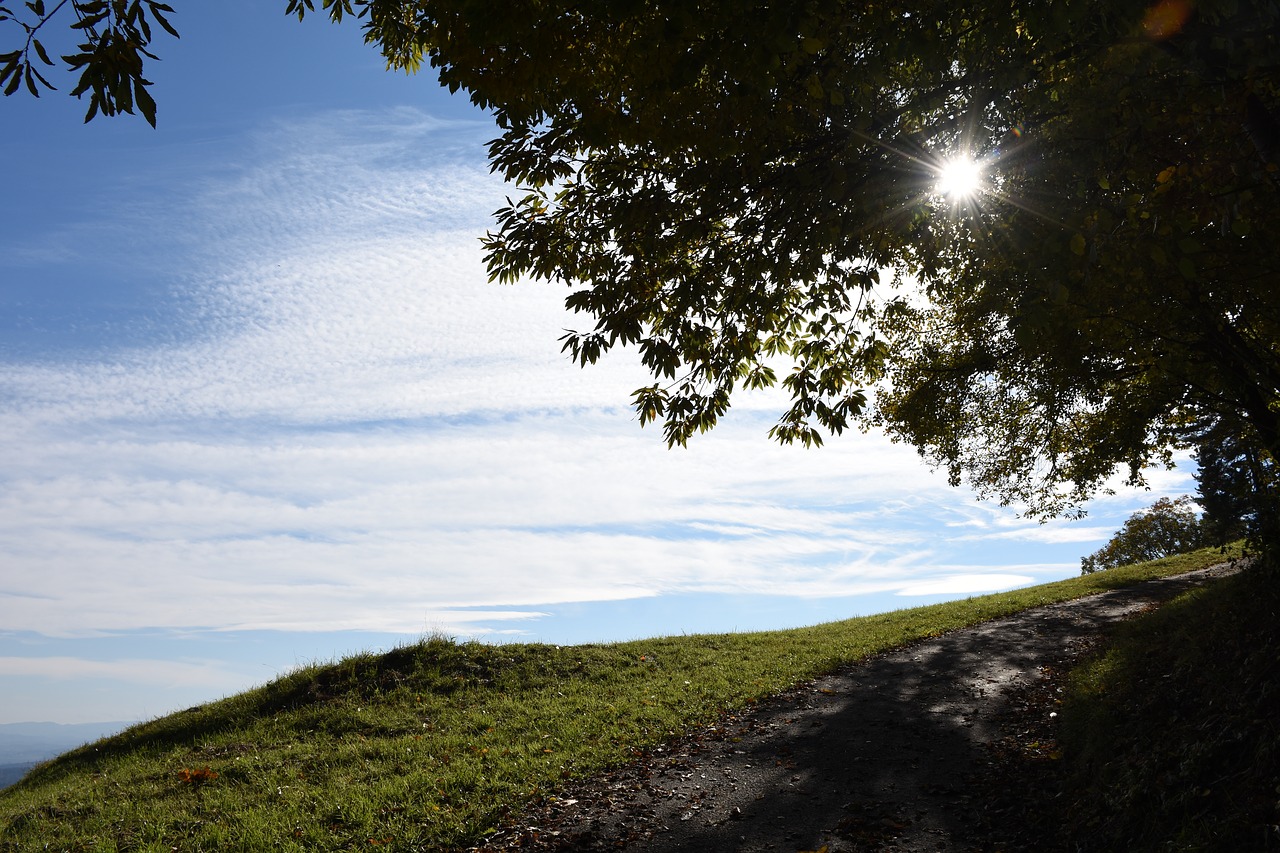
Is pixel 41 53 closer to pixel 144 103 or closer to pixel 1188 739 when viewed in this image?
pixel 144 103

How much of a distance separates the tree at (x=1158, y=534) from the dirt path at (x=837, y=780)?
4413 cm

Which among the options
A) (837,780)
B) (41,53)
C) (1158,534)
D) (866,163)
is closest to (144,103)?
(41,53)

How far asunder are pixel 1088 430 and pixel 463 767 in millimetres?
15786

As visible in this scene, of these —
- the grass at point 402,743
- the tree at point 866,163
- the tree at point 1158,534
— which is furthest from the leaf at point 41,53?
the tree at point 1158,534

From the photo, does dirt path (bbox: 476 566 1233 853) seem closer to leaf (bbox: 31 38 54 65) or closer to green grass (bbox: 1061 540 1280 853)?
green grass (bbox: 1061 540 1280 853)

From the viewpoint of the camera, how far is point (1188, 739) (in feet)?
23.7

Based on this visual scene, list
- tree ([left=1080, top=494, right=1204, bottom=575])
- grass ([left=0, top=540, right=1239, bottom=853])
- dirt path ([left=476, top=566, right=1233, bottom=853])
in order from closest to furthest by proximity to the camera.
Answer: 1. dirt path ([left=476, top=566, right=1233, bottom=853])
2. grass ([left=0, top=540, right=1239, bottom=853])
3. tree ([left=1080, top=494, right=1204, bottom=575])

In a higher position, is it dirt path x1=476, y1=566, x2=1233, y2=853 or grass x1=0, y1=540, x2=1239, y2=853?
grass x1=0, y1=540, x2=1239, y2=853

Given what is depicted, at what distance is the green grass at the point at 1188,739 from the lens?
5.94m

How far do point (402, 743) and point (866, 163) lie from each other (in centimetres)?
1067

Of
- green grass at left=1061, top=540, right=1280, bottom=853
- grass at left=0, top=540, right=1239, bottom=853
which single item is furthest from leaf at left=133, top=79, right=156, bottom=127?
green grass at left=1061, top=540, right=1280, bottom=853

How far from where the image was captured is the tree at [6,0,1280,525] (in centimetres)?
566

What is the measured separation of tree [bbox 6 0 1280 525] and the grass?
17.3 feet

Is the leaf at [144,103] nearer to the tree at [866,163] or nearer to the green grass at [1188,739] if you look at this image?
the tree at [866,163]
